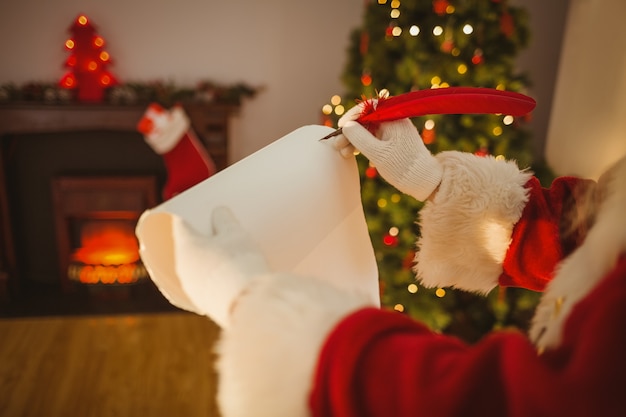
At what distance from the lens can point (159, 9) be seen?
246 cm

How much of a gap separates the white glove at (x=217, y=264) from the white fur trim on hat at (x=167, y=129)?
6.09 ft

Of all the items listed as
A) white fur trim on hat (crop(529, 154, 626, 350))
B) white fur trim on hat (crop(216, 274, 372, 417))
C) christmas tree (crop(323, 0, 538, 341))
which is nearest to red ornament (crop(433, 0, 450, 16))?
christmas tree (crop(323, 0, 538, 341))

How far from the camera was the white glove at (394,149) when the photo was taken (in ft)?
2.53

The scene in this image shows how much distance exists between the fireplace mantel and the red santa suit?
205cm

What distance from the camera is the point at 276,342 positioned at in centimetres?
50

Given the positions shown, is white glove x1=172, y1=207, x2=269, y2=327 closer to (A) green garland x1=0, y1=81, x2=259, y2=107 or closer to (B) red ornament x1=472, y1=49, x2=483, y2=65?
(B) red ornament x1=472, y1=49, x2=483, y2=65

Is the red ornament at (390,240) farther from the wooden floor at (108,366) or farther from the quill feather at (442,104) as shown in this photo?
the quill feather at (442,104)

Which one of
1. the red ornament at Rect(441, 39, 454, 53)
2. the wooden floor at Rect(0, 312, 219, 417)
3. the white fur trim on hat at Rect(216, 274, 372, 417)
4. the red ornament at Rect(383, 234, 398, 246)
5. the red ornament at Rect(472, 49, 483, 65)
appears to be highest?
the red ornament at Rect(441, 39, 454, 53)

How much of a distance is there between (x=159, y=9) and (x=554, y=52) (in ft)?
6.47

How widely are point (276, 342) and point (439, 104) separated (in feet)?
1.45

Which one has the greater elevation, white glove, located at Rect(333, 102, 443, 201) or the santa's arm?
white glove, located at Rect(333, 102, 443, 201)

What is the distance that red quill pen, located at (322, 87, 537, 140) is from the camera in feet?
2.49

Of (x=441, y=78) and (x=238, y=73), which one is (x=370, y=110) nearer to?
(x=441, y=78)

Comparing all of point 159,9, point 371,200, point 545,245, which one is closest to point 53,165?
point 159,9
